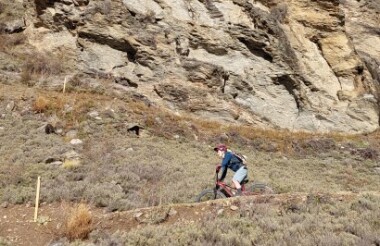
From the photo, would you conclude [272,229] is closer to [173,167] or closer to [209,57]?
[173,167]

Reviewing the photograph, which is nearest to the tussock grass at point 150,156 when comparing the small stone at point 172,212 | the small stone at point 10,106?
the small stone at point 10,106

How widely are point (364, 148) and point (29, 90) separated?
19423mm

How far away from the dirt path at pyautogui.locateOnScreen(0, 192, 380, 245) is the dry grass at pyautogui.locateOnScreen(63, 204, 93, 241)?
0.90 feet

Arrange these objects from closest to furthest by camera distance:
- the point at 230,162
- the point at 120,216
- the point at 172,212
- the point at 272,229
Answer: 1. the point at 272,229
2. the point at 120,216
3. the point at 172,212
4. the point at 230,162

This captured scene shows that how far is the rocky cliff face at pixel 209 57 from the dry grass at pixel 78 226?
16.3 meters

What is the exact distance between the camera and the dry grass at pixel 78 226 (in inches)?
322

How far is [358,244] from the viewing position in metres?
6.70

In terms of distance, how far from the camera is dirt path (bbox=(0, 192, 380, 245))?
8.79 meters

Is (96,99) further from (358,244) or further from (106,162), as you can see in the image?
(358,244)

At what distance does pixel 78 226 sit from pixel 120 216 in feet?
3.84

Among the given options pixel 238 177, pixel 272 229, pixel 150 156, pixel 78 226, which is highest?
pixel 272 229

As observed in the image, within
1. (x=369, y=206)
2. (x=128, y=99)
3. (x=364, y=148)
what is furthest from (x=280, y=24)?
(x=369, y=206)

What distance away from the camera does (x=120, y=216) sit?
921 cm

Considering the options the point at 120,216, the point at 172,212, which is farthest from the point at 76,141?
the point at 172,212
